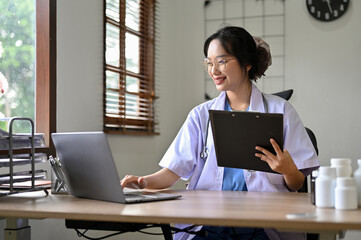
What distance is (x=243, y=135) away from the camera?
5.50 ft

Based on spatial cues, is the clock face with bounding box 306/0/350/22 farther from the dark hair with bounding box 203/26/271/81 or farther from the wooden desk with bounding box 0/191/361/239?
the wooden desk with bounding box 0/191/361/239

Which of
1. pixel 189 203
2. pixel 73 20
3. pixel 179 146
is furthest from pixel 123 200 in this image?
pixel 73 20

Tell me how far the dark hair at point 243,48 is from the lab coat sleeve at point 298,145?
295 millimetres

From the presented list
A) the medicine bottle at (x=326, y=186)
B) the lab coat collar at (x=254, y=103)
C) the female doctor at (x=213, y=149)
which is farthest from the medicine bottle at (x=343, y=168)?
the lab coat collar at (x=254, y=103)

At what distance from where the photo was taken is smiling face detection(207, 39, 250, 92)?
2.09m

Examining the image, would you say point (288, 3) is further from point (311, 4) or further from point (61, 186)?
point (61, 186)

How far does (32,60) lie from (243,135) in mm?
1467

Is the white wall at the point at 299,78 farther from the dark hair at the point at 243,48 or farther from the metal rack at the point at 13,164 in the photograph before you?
the metal rack at the point at 13,164

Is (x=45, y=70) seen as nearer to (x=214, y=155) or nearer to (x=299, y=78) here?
(x=214, y=155)

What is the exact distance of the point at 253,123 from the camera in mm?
1625

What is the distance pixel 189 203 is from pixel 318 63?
10.3 feet

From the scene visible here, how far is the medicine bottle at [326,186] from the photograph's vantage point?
135 centimetres

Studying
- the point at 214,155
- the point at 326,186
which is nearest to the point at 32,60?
the point at 214,155

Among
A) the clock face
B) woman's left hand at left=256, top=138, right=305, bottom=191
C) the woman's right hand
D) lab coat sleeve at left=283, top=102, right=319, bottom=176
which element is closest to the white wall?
the clock face
